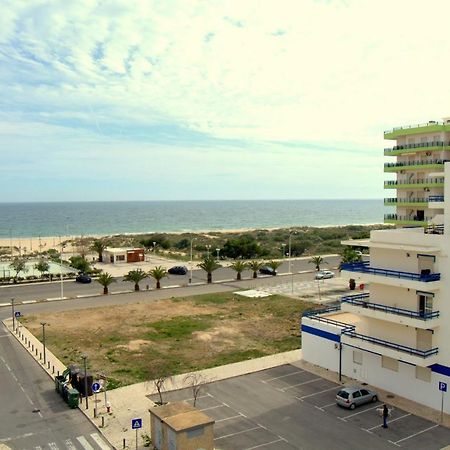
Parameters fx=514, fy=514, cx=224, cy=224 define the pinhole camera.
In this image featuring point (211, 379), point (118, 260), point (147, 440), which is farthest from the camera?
point (118, 260)

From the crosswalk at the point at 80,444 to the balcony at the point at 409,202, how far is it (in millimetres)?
42632

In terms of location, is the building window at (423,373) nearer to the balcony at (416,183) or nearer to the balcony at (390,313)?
the balcony at (390,313)

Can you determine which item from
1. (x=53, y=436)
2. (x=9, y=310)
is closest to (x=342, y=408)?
(x=53, y=436)

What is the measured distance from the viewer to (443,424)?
27.9 m

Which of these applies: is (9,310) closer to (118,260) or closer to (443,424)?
(118,260)

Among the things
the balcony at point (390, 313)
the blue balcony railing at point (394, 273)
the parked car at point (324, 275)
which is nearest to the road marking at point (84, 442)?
the balcony at point (390, 313)

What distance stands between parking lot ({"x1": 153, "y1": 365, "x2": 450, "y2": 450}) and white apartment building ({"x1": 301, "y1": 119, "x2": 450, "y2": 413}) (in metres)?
2.19

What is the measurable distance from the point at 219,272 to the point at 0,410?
54575 mm

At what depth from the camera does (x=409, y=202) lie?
187ft

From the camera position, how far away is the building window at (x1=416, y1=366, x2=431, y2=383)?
98.7ft

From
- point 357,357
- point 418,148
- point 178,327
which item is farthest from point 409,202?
point 178,327

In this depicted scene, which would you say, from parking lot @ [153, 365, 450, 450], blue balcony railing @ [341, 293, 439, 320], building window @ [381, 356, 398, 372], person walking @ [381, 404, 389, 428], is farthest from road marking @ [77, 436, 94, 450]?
building window @ [381, 356, 398, 372]

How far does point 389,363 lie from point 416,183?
29.3 meters

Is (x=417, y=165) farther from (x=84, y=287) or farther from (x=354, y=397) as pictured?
(x=84, y=287)
